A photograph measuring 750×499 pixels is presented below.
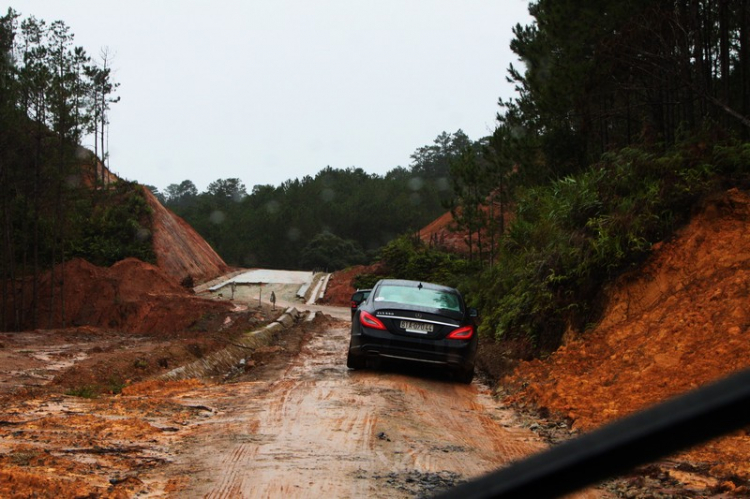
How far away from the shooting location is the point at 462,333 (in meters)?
11.3

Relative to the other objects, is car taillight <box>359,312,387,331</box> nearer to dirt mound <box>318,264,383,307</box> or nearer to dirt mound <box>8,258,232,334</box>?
dirt mound <box>8,258,232,334</box>

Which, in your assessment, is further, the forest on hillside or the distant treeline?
the distant treeline

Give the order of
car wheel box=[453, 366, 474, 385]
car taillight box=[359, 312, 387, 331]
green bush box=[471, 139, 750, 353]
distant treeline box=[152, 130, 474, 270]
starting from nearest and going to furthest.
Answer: car taillight box=[359, 312, 387, 331] → car wheel box=[453, 366, 474, 385] → green bush box=[471, 139, 750, 353] → distant treeline box=[152, 130, 474, 270]

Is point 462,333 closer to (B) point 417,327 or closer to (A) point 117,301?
(B) point 417,327

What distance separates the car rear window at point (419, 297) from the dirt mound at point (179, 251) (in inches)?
1382

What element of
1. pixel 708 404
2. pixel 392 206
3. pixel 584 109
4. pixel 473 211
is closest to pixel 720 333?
pixel 708 404

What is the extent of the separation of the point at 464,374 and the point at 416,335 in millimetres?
1097

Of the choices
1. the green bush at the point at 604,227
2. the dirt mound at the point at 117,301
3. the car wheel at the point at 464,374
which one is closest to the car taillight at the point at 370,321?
the car wheel at the point at 464,374

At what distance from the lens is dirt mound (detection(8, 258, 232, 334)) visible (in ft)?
105

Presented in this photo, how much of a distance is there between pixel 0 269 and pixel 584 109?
98.0 feet

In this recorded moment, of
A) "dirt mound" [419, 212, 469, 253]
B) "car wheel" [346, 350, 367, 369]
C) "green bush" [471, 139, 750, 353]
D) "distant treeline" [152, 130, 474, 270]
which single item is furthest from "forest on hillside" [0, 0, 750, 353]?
"distant treeline" [152, 130, 474, 270]

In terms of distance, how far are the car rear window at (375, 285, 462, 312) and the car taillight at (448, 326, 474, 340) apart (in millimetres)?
561

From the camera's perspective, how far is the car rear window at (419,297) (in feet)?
38.9

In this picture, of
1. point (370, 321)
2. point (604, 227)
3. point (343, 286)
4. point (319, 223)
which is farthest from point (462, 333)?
point (319, 223)
